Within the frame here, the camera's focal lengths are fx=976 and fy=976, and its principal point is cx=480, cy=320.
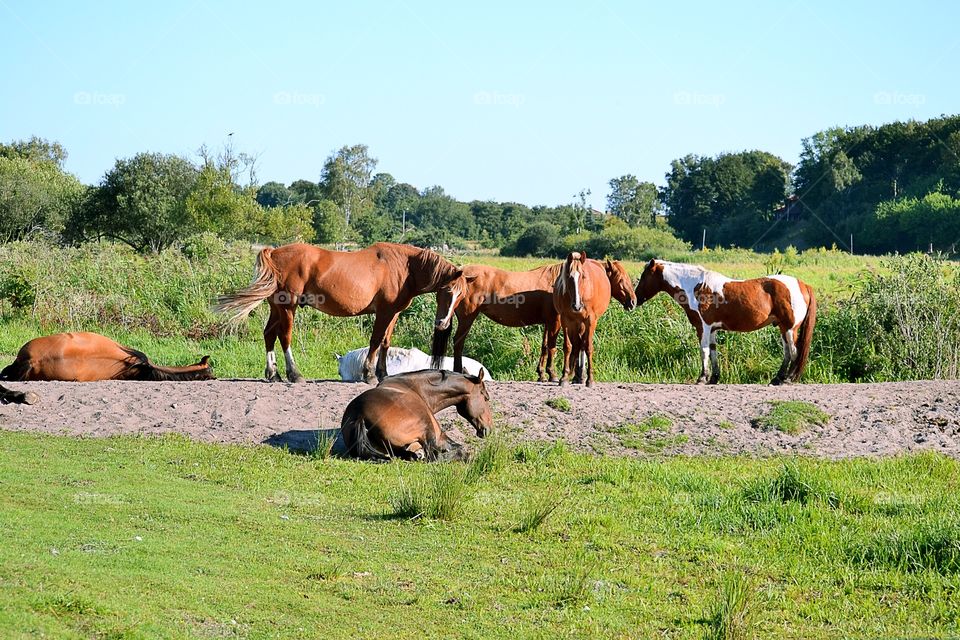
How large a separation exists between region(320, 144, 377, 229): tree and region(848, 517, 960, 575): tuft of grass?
77284mm

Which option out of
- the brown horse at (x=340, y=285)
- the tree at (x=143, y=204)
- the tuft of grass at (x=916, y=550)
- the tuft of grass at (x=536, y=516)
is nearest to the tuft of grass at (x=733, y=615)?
the tuft of grass at (x=916, y=550)

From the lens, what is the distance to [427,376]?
990 cm

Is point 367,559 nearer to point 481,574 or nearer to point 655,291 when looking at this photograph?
point 481,574

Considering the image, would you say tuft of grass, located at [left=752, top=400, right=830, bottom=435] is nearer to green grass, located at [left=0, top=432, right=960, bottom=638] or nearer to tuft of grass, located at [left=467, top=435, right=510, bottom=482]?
green grass, located at [left=0, top=432, right=960, bottom=638]

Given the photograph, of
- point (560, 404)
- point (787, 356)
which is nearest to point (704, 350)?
point (787, 356)

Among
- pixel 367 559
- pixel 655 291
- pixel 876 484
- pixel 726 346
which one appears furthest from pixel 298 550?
pixel 726 346

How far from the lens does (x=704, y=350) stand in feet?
43.9

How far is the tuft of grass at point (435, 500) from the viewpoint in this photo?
7.23 meters

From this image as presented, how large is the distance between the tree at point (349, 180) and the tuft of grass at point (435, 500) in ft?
249

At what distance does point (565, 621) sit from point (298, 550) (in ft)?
6.45

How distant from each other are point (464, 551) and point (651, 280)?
775cm

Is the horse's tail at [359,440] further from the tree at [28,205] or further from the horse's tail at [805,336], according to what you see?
the tree at [28,205]

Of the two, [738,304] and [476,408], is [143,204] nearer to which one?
[738,304]

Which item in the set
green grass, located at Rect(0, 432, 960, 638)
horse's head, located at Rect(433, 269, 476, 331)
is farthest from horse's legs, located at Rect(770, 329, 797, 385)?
horse's head, located at Rect(433, 269, 476, 331)
